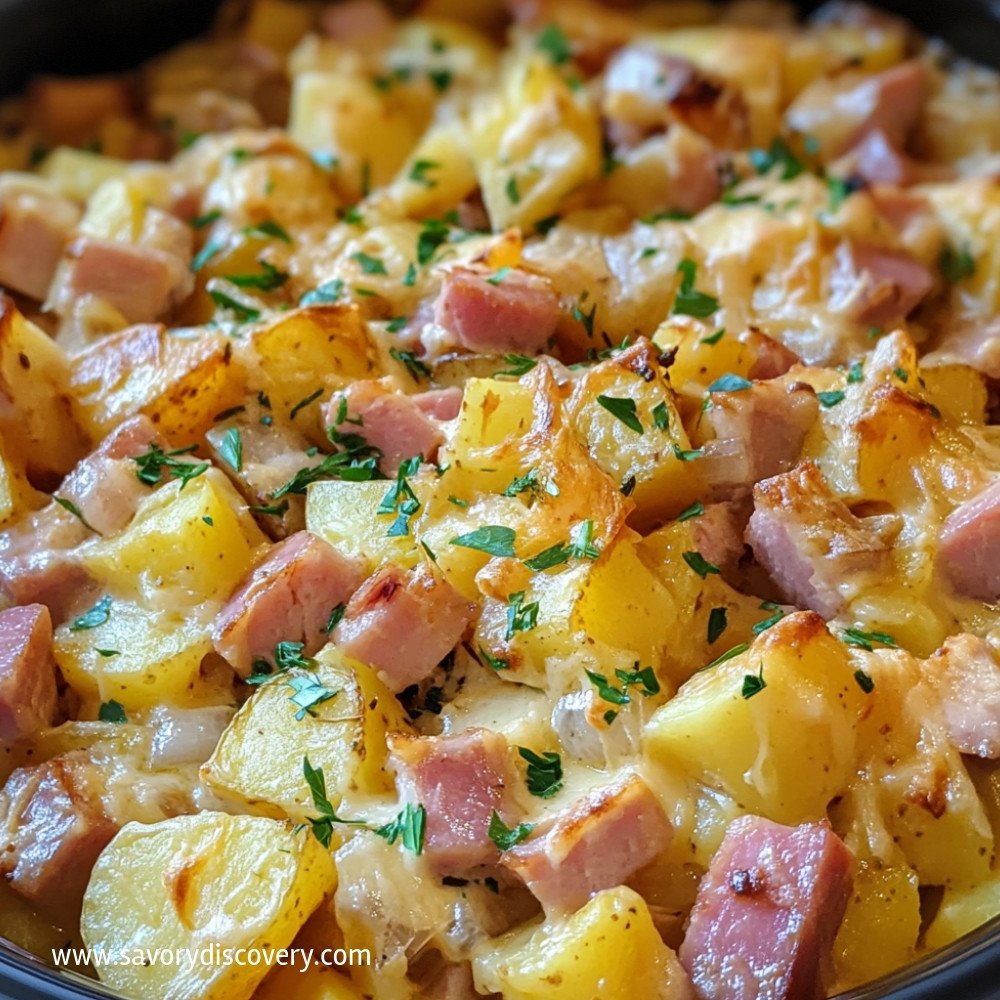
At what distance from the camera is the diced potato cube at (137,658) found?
2127mm

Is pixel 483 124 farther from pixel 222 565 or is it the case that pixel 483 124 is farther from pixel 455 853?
pixel 455 853

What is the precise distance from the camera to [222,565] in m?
2.21

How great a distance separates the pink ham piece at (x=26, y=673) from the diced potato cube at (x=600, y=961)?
901 mm

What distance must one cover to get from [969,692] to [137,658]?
1370 mm

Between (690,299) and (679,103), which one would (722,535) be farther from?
(679,103)

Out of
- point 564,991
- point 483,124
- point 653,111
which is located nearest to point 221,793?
point 564,991

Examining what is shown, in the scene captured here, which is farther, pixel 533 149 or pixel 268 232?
pixel 533 149

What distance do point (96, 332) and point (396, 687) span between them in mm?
1177

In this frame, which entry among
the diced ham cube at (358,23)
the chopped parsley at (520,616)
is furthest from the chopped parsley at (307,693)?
the diced ham cube at (358,23)

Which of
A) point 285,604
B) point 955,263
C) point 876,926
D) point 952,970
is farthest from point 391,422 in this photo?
point 955,263

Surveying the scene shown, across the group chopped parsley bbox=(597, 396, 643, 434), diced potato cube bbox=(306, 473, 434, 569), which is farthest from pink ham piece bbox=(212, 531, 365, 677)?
chopped parsley bbox=(597, 396, 643, 434)

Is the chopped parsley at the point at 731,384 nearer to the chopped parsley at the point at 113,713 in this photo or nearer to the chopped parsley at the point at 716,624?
the chopped parsley at the point at 716,624

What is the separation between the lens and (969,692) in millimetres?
1959

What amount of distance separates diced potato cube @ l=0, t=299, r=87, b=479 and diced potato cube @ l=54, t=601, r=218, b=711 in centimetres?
43
